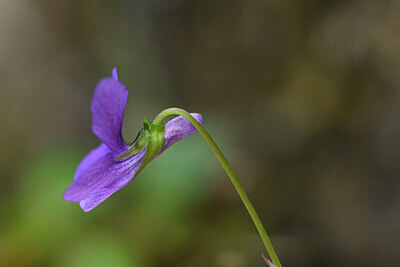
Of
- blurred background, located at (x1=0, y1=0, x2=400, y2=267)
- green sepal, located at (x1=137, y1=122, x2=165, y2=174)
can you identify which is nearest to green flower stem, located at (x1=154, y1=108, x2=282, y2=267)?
green sepal, located at (x1=137, y1=122, x2=165, y2=174)

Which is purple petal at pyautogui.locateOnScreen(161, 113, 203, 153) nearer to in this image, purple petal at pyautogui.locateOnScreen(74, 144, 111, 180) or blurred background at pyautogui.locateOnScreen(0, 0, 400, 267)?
purple petal at pyautogui.locateOnScreen(74, 144, 111, 180)

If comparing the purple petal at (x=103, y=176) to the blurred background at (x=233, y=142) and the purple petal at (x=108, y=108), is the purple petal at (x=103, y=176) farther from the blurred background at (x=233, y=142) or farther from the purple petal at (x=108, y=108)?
the blurred background at (x=233, y=142)

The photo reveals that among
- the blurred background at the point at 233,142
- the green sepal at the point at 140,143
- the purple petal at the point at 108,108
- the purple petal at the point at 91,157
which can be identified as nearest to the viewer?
the purple petal at the point at 108,108

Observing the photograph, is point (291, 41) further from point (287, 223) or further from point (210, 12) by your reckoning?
point (287, 223)

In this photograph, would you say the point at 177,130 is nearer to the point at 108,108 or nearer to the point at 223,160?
the point at 223,160

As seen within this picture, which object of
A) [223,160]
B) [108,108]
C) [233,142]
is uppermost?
[108,108]

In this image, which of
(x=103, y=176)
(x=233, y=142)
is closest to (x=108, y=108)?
(x=103, y=176)

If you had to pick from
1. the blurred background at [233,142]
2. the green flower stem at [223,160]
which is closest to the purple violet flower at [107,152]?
the green flower stem at [223,160]
